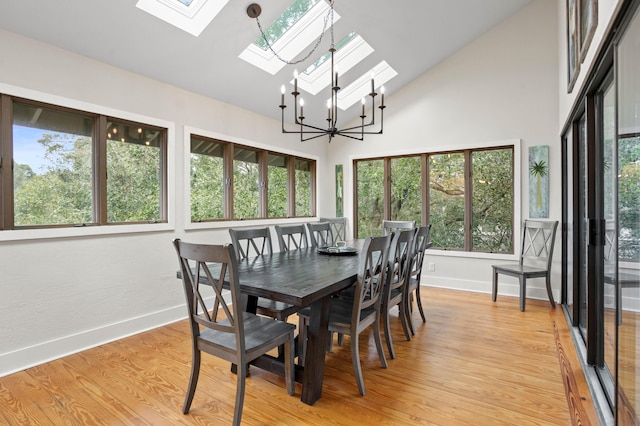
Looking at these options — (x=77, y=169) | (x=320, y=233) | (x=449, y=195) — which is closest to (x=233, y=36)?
(x=77, y=169)

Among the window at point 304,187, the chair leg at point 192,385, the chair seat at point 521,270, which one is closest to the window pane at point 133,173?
the chair leg at point 192,385

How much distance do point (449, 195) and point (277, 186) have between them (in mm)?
2568

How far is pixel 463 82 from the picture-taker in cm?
470

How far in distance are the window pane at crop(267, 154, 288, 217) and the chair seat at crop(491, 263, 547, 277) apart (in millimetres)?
3027

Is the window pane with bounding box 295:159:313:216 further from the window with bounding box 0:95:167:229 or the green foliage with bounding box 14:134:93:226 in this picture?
the green foliage with bounding box 14:134:93:226

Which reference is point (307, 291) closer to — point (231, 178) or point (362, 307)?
point (362, 307)

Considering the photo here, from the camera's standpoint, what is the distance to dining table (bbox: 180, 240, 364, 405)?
1.78 metres

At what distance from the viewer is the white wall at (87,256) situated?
2439 mm

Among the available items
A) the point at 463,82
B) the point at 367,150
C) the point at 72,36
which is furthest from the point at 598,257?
the point at 72,36

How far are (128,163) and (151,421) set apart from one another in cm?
231

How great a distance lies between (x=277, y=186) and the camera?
5.03 metres

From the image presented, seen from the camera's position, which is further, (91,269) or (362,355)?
(91,269)

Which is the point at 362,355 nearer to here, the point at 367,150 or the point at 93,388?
the point at 93,388

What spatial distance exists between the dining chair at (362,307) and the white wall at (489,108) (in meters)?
2.79
